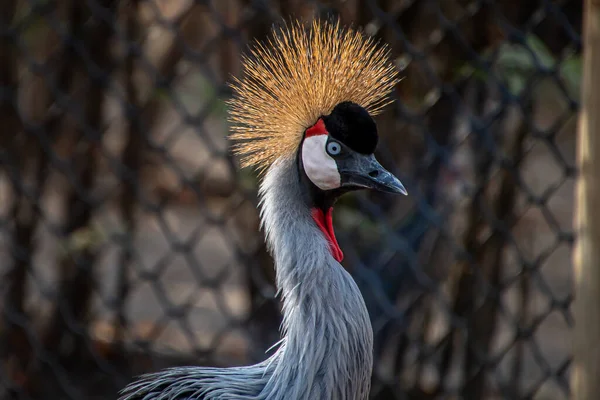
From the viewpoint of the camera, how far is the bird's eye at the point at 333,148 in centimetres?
165

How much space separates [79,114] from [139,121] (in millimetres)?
224

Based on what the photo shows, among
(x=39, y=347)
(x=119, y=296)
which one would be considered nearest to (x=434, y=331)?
(x=119, y=296)

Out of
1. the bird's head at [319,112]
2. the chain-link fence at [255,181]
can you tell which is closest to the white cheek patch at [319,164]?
the bird's head at [319,112]

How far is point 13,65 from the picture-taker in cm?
299

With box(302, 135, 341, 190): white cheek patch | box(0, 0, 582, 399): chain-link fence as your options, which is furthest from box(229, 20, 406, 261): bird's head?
box(0, 0, 582, 399): chain-link fence

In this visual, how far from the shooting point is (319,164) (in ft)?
5.42

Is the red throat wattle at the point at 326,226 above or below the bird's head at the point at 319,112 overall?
below

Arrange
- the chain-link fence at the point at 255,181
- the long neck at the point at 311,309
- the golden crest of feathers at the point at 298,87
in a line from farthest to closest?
1. the chain-link fence at the point at 255,181
2. the golden crest of feathers at the point at 298,87
3. the long neck at the point at 311,309

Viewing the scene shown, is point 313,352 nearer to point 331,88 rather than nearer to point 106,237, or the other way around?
point 331,88

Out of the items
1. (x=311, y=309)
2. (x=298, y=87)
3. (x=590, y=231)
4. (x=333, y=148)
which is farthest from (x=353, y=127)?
(x=590, y=231)

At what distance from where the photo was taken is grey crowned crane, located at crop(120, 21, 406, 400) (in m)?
1.63

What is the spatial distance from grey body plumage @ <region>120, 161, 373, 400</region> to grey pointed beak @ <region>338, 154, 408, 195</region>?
0.09 meters

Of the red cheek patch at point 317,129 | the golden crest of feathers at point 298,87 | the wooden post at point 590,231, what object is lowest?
the wooden post at point 590,231

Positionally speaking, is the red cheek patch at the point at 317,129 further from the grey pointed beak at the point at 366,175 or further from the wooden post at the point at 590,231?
the wooden post at the point at 590,231
